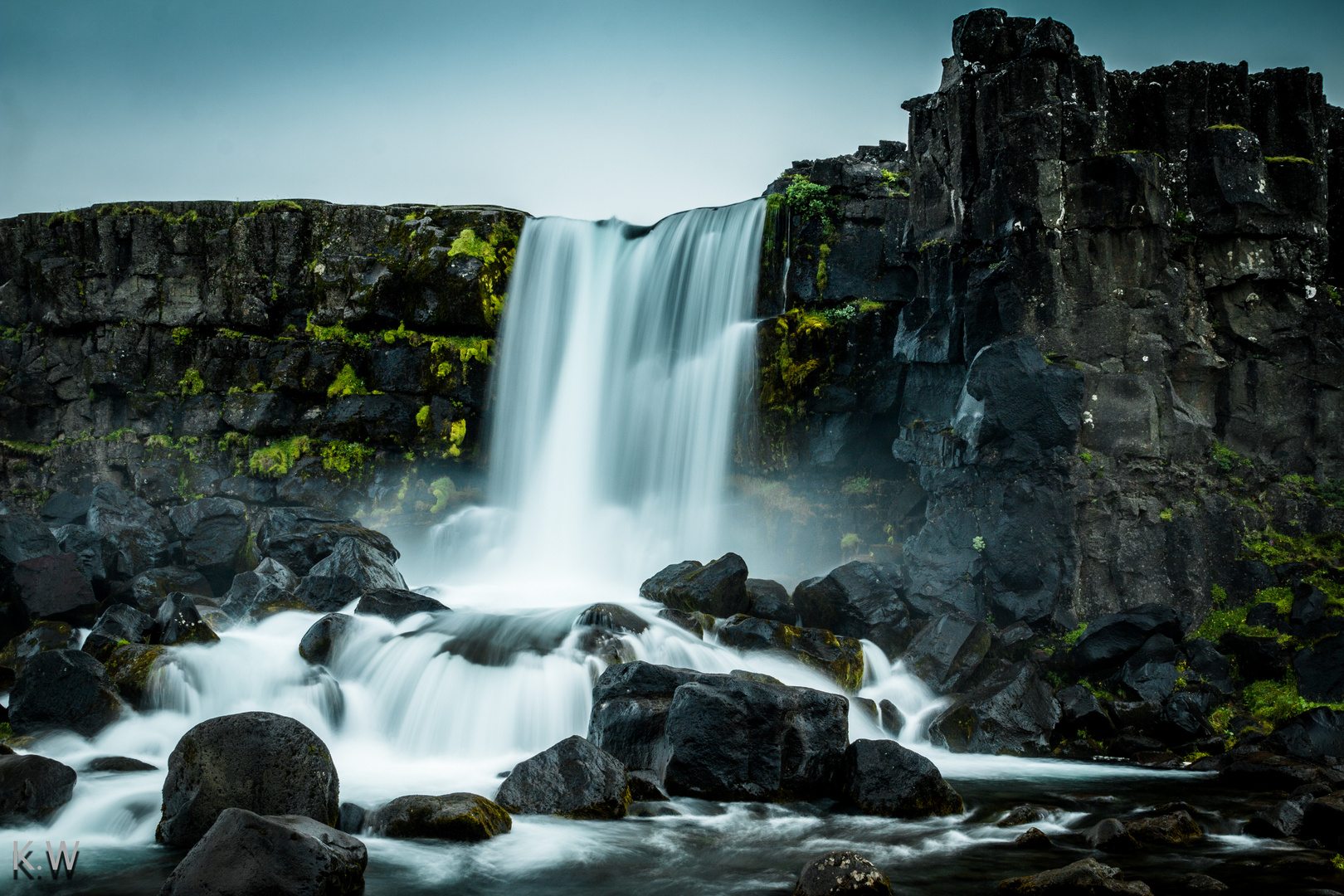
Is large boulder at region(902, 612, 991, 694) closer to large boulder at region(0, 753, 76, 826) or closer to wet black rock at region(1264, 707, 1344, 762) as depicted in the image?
wet black rock at region(1264, 707, 1344, 762)

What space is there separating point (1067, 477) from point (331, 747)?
9.70m

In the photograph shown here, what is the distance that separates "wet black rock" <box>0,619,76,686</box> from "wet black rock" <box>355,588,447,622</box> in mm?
3506

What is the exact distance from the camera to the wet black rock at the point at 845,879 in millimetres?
5605

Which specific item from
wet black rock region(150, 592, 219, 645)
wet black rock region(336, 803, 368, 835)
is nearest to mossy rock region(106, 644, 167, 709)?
wet black rock region(150, 592, 219, 645)

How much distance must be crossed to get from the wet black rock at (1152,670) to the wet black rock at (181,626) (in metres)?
10.8

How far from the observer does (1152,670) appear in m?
10.7

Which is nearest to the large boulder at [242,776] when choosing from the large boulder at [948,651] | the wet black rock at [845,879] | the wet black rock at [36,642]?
the wet black rock at [845,879]

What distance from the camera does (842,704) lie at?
822 cm

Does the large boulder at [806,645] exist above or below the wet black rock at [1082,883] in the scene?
above

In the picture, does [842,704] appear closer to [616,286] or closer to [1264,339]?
[1264,339]

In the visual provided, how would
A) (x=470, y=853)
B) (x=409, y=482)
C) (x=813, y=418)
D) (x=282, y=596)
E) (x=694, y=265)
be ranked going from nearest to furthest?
(x=470, y=853), (x=282, y=596), (x=813, y=418), (x=694, y=265), (x=409, y=482)

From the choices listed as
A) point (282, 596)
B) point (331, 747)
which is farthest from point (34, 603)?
point (331, 747)

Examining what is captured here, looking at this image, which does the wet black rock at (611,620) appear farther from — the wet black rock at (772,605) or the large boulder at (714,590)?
the wet black rock at (772,605)

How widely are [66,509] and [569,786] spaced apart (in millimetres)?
14821
